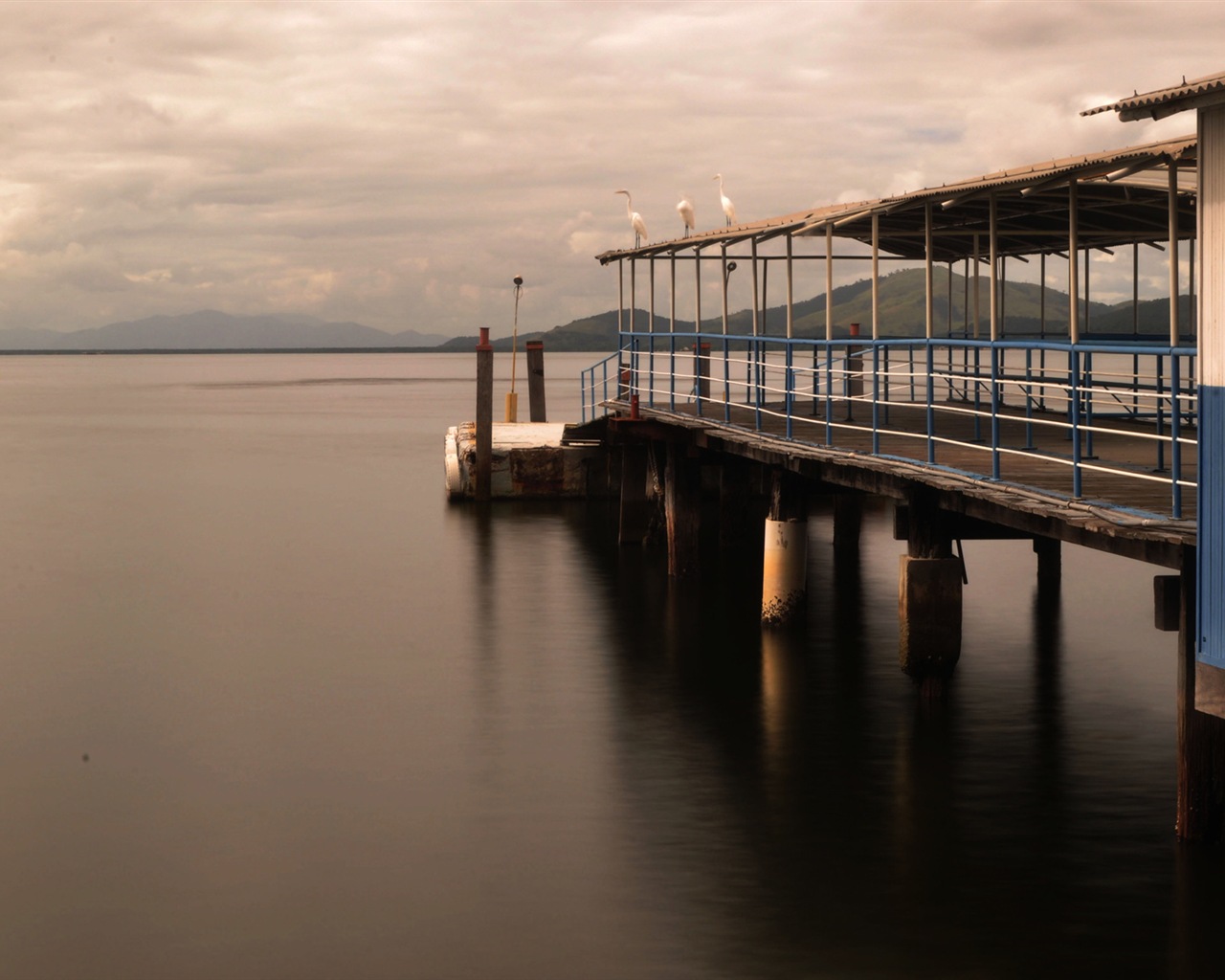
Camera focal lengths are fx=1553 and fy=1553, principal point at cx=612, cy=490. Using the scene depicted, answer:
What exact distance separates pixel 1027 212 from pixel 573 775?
28.4 feet

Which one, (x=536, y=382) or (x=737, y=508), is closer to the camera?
(x=737, y=508)

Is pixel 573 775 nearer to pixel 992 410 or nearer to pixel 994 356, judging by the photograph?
pixel 992 410

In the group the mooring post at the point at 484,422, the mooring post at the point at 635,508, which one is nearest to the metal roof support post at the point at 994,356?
the mooring post at the point at 635,508

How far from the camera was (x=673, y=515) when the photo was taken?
2172cm

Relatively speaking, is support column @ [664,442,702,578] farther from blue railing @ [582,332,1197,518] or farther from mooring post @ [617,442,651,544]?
mooring post @ [617,442,651,544]

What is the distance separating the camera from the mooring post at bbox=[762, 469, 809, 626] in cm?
1738

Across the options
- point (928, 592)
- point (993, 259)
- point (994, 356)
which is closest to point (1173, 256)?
point (994, 356)

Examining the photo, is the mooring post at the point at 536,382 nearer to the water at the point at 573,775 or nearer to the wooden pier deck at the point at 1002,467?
the water at the point at 573,775

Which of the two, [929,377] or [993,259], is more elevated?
[993,259]

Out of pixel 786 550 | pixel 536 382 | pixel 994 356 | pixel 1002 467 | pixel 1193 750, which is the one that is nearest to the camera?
pixel 1193 750

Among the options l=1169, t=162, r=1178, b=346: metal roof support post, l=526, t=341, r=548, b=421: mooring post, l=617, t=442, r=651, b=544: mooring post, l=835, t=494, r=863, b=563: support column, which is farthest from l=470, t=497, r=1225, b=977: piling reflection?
l=526, t=341, r=548, b=421: mooring post

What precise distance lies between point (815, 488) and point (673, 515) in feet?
13.2

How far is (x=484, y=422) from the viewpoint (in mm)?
28500

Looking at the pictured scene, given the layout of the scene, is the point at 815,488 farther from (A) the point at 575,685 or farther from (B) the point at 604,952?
(B) the point at 604,952
